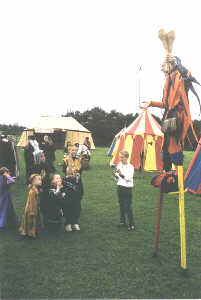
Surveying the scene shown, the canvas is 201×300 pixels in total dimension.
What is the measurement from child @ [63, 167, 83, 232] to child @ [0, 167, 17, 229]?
0.88 m

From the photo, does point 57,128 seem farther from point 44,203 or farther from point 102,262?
point 102,262

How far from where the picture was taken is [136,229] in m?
4.26

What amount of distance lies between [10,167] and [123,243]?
3920 millimetres

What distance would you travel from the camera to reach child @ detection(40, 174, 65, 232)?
13.3 feet

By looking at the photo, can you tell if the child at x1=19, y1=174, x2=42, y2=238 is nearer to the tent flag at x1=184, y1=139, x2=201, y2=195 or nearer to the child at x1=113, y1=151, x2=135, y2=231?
the child at x1=113, y1=151, x2=135, y2=231

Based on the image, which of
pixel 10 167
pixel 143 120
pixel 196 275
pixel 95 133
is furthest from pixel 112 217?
pixel 95 133

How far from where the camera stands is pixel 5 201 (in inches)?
161

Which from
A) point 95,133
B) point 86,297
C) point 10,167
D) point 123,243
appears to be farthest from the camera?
point 95,133

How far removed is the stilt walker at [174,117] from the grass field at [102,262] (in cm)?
45

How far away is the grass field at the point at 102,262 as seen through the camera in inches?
97.9

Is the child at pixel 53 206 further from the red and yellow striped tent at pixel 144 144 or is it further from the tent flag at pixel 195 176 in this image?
the red and yellow striped tent at pixel 144 144

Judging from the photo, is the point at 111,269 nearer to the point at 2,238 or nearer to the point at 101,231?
the point at 101,231

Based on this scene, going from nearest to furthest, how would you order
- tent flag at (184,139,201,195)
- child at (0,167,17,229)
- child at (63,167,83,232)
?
child at (0,167,17,229) → child at (63,167,83,232) → tent flag at (184,139,201,195)

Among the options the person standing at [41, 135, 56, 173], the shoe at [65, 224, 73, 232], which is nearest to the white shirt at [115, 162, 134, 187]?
→ the shoe at [65, 224, 73, 232]
